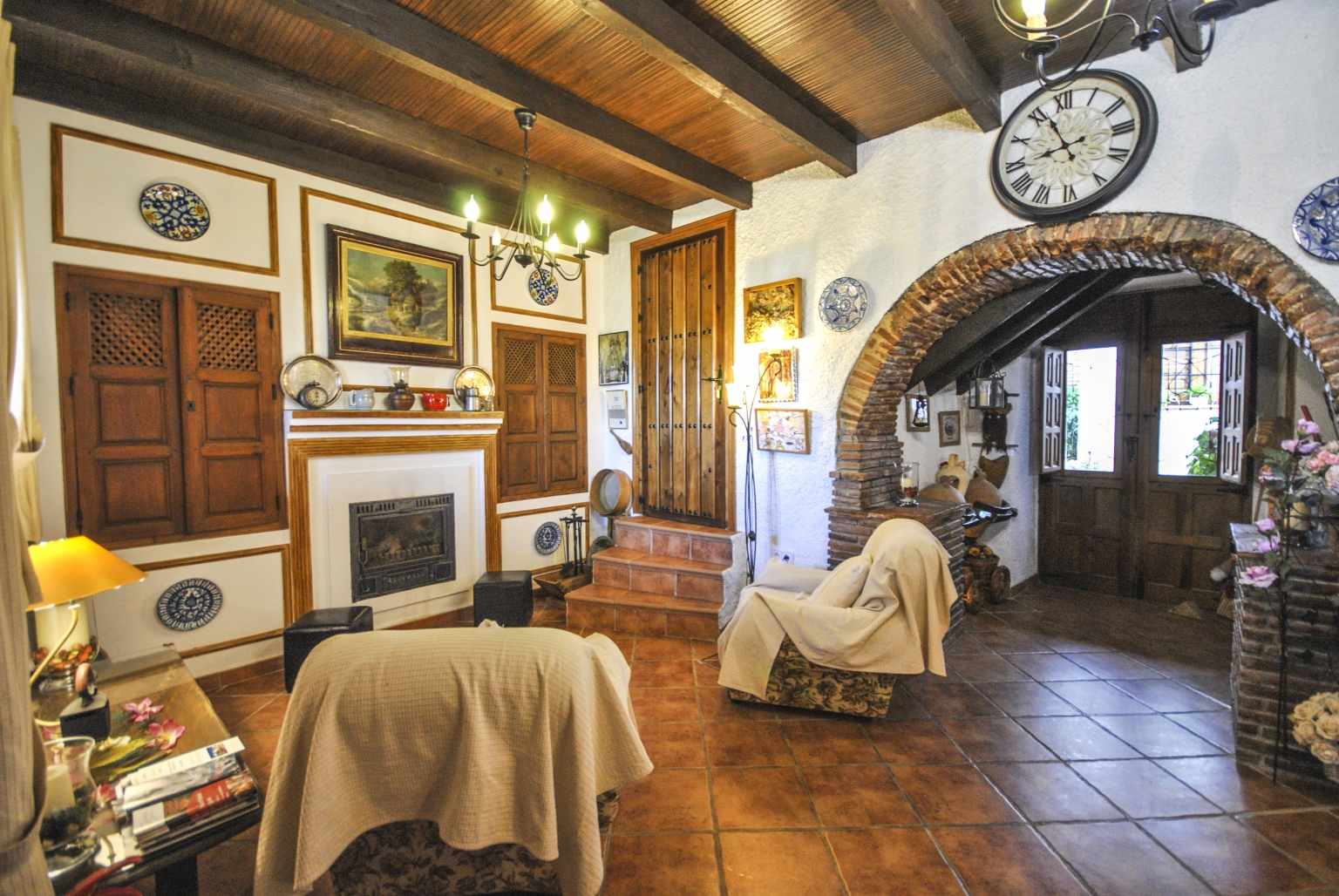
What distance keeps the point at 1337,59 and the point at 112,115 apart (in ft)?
19.9

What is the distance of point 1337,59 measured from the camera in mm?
2631

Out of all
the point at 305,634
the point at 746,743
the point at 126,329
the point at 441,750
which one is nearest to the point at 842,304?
the point at 746,743

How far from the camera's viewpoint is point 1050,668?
375cm

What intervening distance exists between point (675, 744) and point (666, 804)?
17.3 inches

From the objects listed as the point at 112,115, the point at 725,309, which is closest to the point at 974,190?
the point at 725,309

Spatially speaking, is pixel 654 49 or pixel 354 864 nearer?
pixel 354 864

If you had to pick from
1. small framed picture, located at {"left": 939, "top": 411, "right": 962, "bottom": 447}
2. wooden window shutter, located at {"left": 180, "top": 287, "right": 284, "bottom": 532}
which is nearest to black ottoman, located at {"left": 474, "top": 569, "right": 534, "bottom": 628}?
wooden window shutter, located at {"left": 180, "top": 287, "right": 284, "bottom": 532}

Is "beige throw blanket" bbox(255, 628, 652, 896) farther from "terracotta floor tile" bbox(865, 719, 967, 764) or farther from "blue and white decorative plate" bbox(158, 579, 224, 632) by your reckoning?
"blue and white decorative plate" bbox(158, 579, 224, 632)

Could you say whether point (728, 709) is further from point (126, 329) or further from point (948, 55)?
point (126, 329)

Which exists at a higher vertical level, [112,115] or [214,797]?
[112,115]

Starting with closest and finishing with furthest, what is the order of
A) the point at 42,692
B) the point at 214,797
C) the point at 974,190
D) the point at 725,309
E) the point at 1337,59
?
the point at 214,797, the point at 42,692, the point at 1337,59, the point at 974,190, the point at 725,309

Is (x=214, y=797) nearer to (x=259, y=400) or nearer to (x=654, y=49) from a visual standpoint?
(x=259, y=400)

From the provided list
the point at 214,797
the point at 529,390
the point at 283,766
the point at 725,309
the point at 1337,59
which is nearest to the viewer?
the point at 283,766

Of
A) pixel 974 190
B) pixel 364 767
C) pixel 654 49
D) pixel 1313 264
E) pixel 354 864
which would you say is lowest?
pixel 354 864
